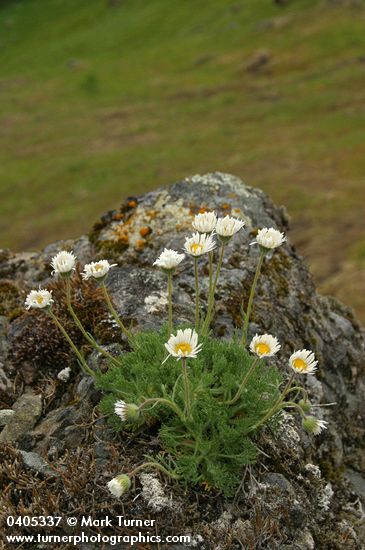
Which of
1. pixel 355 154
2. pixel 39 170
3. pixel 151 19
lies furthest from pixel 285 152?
pixel 151 19

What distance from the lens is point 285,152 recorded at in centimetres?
2569

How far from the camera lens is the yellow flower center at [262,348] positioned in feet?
10.0

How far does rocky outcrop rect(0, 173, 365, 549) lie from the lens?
10.5 feet

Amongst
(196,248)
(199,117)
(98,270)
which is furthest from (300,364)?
(199,117)

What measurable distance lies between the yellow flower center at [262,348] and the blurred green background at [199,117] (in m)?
9.13

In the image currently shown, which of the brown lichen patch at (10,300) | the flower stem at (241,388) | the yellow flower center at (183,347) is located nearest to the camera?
the yellow flower center at (183,347)

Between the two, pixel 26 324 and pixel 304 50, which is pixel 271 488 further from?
pixel 304 50

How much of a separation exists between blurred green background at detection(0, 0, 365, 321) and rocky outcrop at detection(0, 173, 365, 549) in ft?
22.3

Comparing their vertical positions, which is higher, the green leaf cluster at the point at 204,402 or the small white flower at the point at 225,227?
the small white flower at the point at 225,227

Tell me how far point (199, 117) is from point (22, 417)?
30465mm

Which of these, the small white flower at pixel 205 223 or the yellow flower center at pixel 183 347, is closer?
the yellow flower center at pixel 183 347

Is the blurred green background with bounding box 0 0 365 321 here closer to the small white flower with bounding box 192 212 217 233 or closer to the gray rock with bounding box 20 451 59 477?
the small white flower with bounding box 192 212 217 233

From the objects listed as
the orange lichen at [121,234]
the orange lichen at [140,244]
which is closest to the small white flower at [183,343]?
the orange lichen at [140,244]

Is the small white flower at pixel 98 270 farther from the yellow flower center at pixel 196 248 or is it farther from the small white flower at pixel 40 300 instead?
the yellow flower center at pixel 196 248
